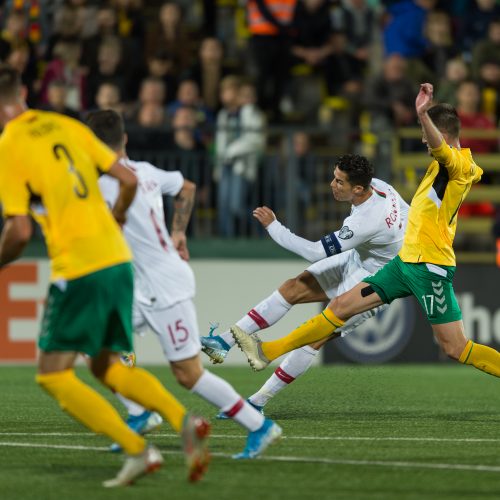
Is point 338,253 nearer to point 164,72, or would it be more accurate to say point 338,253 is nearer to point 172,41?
point 164,72

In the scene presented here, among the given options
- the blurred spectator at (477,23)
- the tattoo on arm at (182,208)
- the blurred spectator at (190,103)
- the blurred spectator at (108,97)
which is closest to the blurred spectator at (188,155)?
the blurred spectator at (190,103)

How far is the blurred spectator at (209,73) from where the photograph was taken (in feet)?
59.0

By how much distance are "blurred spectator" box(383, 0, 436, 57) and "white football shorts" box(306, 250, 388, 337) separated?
819 centimetres

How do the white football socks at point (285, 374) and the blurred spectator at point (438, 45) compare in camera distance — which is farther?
the blurred spectator at point (438, 45)

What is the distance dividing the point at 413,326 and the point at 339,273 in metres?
6.17

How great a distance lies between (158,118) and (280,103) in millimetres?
2221

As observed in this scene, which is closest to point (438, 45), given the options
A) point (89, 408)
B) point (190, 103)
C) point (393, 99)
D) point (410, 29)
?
point (410, 29)

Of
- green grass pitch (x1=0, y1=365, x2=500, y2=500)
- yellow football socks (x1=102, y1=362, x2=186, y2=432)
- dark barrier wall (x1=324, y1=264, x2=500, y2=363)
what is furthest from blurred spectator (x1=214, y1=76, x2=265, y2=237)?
yellow football socks (x1=102, y1=362, x2=186, y2=432)

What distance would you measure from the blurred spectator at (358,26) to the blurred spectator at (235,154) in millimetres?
3003

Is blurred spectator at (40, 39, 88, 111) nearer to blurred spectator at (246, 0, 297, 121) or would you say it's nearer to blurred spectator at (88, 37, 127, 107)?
blurred spectator at (88, 37, 127, 107)

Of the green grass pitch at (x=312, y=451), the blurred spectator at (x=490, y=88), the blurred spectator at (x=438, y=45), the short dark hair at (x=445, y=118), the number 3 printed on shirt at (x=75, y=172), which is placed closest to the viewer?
the green grass pitch at (x=312, y=451)

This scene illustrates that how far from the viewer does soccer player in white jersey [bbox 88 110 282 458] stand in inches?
312

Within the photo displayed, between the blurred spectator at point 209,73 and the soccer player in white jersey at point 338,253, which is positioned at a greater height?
the blurred spectator at point 209,73

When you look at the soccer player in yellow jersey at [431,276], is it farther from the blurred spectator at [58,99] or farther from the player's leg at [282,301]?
the blurred spectator at [58,99]
